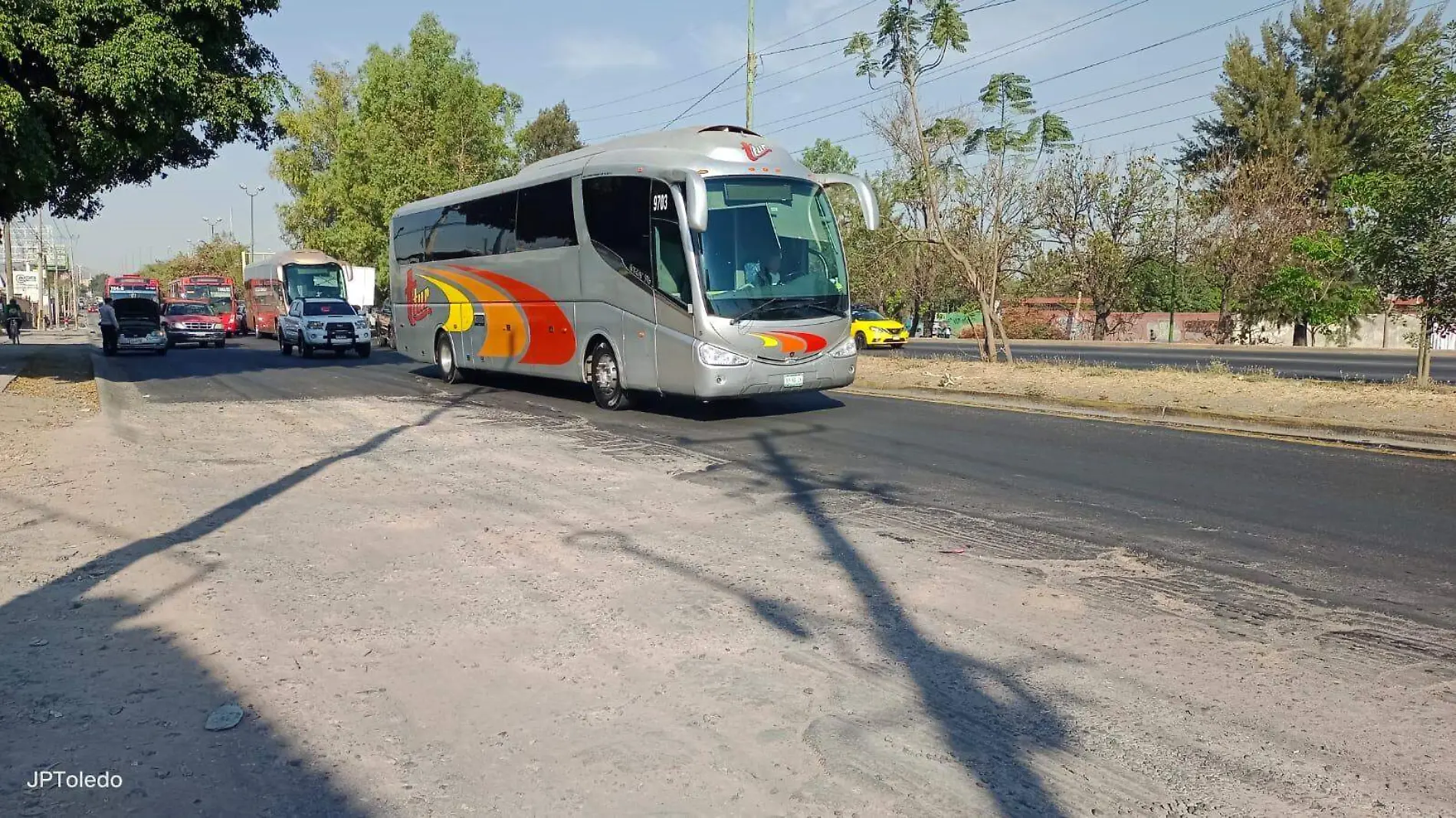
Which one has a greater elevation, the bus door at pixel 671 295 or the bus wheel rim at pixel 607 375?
the bus door at pixel 671 295

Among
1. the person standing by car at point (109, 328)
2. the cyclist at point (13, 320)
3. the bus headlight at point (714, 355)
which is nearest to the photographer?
the bus headlight at point (714, 355)

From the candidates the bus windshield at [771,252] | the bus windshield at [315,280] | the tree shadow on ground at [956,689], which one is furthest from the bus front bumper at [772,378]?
the bus windshield at [315,280]

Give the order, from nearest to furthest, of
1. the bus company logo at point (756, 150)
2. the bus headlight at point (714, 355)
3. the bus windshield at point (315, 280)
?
the bus headlight at point (714, 355) < the bus company logo at point (756, 150) < the bus windshield at point (315, 280)

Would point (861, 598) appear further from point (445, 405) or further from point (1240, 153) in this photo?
point (1240, 153)

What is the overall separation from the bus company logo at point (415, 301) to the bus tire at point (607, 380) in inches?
282

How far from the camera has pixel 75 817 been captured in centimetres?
346

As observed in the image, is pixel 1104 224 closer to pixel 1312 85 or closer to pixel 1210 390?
pixel 1312 85

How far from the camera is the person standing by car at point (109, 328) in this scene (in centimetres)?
3102

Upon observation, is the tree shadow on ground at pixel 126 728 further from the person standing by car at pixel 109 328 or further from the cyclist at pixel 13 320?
the cyclist at pixel 13 320

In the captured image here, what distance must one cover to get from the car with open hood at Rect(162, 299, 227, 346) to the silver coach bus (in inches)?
983

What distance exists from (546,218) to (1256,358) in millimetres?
23300

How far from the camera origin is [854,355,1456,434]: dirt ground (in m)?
12.6

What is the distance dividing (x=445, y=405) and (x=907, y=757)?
44.0 ft

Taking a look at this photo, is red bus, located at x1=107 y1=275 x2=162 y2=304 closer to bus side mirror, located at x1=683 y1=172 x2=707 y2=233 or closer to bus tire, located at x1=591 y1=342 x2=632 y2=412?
bus tire, located at x1=591 y1=342 x2=632 y2=412
